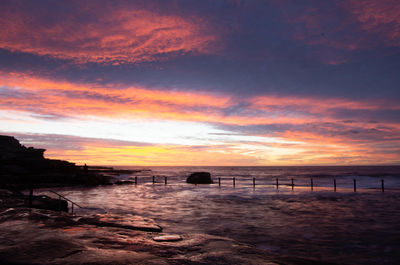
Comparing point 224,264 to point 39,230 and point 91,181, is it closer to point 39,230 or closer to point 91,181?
point 39,230

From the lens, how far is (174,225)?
13406 millimetres

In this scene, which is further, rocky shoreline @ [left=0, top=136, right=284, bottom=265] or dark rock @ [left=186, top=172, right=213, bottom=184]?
dark rock @ [left=186, top=172, right=213, bottom=184]

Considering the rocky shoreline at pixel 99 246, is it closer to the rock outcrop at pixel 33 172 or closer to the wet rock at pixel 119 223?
the wet rock at pixel 119 223

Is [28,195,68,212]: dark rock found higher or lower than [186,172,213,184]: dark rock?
higher

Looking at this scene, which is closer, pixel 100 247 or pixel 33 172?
pixel 100 247

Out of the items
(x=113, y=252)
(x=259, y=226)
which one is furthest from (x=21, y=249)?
(x=259, y=226)

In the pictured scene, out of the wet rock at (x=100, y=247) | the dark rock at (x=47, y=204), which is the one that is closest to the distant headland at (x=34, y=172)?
the dark rock at (x=47, y=204)

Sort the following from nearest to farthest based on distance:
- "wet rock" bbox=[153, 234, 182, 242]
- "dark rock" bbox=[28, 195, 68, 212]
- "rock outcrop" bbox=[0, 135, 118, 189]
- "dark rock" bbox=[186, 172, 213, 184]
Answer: "wet rock" bbox=[153, 234, 182, 242] → "dark rock" bbox=[28, 195, 68, 212] → "rock outcrop" bbox=[0, 135, 118, 189] → "dark rock" bbox=[186, 172, 213, 184]

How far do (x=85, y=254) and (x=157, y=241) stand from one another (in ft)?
7.25

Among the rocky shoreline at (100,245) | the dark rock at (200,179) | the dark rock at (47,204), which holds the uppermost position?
the rocky shoreline at (100,245)

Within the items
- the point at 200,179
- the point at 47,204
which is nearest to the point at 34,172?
the point at 200,179

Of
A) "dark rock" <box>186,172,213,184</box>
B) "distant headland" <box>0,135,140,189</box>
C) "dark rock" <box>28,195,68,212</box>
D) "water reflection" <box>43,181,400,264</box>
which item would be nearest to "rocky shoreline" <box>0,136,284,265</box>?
"water reflection" <box>43,181,400,264</box>

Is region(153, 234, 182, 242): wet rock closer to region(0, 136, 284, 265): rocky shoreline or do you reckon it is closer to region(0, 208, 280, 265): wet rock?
region(0, 136, 284, 265): rocky shoreline

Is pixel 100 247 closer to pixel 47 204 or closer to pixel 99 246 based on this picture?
pixel 99 246
